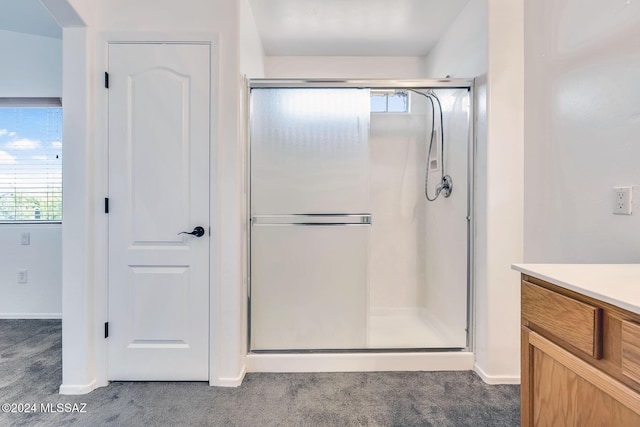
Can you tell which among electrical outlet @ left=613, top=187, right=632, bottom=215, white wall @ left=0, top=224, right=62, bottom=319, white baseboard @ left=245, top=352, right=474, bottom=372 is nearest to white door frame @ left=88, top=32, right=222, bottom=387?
white baseboard @ left=245, top=352, right=474, bottom=372

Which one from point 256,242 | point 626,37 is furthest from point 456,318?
point 626,37

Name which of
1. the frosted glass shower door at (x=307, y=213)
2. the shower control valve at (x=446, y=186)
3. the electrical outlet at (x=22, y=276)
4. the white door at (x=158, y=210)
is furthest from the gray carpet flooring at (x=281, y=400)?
the shower control valve at (x=446, y=186)

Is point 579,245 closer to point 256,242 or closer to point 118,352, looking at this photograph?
point 256,242

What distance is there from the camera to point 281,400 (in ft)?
6.21

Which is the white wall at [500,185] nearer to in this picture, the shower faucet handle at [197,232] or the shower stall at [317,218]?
the shower stall at [317,218]

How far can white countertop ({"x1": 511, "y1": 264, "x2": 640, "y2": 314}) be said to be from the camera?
0.77 m

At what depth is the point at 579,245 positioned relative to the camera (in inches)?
59.3

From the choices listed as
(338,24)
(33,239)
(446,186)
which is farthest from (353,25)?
(33,239)

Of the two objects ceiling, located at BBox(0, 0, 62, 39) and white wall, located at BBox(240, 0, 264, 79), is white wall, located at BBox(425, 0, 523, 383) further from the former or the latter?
ceiling, located at BBox(0, 0, 62, 39)

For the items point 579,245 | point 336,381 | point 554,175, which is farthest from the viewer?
point 336,381

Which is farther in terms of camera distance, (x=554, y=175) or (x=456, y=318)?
(x=456, y=318)

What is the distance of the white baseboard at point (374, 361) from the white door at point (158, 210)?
0.56 m

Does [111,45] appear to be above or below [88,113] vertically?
above

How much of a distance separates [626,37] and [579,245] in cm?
87
